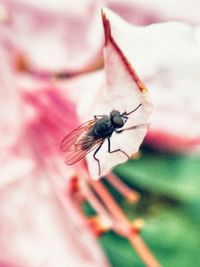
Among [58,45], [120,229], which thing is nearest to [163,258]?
[120,229]

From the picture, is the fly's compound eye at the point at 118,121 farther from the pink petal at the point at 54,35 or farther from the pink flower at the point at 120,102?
the pink petal at the point at 54,35

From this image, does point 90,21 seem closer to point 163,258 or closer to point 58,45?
point 58,45

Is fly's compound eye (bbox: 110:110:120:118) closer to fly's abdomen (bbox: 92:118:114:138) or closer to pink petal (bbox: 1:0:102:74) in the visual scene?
fly's abdomen (bbox: 92:118:114:138)

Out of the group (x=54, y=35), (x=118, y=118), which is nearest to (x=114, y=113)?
(x=118, y=118)

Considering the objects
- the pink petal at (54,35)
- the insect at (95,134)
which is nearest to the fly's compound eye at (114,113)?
the insect at (95,134)

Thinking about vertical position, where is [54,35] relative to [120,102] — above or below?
above

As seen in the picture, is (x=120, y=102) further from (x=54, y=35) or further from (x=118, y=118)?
(x=54, y=35)

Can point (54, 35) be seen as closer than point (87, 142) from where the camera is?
No

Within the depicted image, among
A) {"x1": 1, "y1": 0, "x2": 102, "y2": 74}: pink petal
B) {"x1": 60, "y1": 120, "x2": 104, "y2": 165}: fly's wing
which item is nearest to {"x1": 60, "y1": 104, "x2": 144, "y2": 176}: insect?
{"x1": 60, "y1": 120, "x2": 104, "y2": 165}: fly's wing
